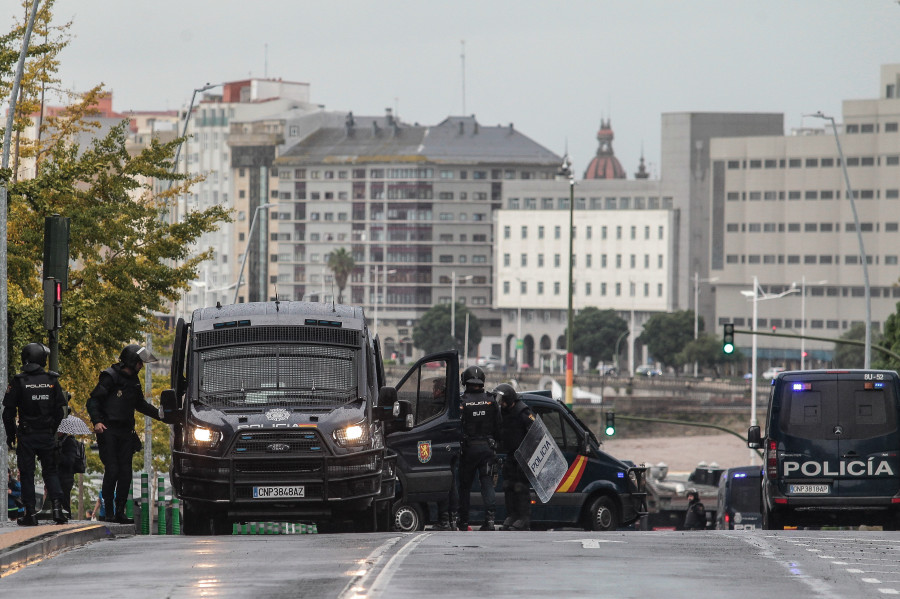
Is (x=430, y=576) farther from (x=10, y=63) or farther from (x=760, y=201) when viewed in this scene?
(x=760, y=201)

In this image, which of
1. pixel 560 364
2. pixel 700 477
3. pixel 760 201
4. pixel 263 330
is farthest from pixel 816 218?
pixel 263 330

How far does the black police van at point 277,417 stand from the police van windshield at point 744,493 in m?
23.6

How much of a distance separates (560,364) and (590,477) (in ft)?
579

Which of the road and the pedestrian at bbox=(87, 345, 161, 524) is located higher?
the pedestrian at bbox=(87, 345, 161, 524)

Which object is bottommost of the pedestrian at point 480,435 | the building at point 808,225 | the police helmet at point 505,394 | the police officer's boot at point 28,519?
the police officer's boot at point 28,519

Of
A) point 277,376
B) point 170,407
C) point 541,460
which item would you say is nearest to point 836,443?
point 541,460

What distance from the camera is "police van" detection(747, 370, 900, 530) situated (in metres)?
20.6

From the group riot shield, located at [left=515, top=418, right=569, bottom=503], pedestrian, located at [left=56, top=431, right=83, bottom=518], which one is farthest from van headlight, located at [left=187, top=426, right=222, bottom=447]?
pedestrian, located at [left=56, top=431, right=83, bottom=518]

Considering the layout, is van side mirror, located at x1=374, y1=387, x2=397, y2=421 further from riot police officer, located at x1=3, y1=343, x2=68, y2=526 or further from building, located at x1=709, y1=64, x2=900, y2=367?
building, located at x1=709, y1=64, x2=900, y2=367

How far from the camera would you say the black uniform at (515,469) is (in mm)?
20266

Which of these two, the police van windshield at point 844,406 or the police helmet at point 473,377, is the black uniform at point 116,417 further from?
the police van windshield at point 844,406

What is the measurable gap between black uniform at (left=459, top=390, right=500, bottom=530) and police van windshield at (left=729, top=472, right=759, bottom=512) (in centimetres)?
2158

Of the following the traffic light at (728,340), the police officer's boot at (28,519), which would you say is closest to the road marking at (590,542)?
the police officer's boot at (28,519)

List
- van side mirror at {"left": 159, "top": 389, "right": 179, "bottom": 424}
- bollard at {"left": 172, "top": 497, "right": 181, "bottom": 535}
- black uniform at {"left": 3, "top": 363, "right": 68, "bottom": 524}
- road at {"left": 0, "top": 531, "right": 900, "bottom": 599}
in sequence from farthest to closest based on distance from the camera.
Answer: bollard at {"left": 172, "top": 497, "right": 181, "bottom": 535} → van side mirror at {"left": 159, "top": 389, "right": 179, "bottom": 424} → black uniform at {"left": 3, "top": 363, "right": 68, "bottom": 524} → road at {"left": 0, "top": 531, "right": 900, "bottom": 599}
